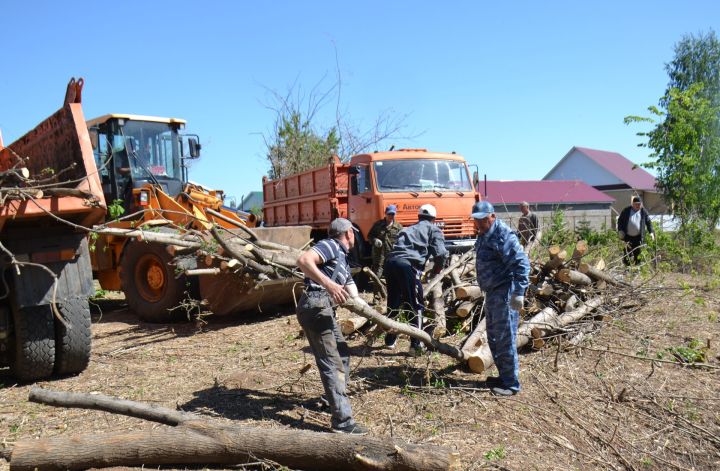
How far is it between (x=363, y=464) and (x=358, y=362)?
8.49 ft

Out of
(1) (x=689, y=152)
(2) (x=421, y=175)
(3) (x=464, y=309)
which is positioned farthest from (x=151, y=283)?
(1) (x=689, y=152)

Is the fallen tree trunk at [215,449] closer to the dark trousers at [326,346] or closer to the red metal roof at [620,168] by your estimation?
the dark trousers at [326,346]

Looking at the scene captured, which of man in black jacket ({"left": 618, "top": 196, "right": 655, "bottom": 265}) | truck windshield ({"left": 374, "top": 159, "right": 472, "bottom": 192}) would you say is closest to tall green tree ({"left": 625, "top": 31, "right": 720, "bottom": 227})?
man in black jacket ({"left": 618, "top": 196, "right": 655, "bottom": 265})

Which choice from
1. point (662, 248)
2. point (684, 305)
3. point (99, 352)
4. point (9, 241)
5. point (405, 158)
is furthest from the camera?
point (662, 248)

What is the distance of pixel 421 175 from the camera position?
11.5 metres

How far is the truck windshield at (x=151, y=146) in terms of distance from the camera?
10.2 m

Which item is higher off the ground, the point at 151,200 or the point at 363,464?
the point at 151,200

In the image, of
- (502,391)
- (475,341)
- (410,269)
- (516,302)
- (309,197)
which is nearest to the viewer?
(516,302)

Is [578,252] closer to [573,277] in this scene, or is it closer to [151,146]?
[573,277]

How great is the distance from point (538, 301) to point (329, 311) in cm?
374

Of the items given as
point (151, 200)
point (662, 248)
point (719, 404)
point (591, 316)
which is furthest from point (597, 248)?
point (151, 200)

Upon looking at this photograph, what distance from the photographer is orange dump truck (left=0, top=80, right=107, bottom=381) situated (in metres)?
5.39

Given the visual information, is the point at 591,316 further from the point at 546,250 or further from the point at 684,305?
the point at 684,305

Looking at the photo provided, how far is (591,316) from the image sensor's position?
777 centimetres
